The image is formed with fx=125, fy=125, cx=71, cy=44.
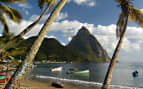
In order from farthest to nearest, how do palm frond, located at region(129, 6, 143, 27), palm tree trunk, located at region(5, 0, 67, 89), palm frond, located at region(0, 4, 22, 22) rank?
palm frond, located at region(0, 4, 22, 22)
palm frond, located at region(129, 6, 143, 27)
palm tree trunk, located at region(5, 0, 67, 89)

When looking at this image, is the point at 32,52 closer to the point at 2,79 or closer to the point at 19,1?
the point at 19,1

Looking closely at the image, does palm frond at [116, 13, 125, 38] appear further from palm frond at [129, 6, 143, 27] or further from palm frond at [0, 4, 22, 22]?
palm frond at [0, 4, 22, 22]

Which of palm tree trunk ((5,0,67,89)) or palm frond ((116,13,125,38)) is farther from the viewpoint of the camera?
palm frond ((116,13,125,38))

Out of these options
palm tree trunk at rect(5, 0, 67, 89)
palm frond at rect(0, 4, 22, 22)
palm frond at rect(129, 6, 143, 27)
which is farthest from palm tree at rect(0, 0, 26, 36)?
palm frond at rect(129, 6, 143, 27)

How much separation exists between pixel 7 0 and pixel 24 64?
500cm

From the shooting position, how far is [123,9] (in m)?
5.52

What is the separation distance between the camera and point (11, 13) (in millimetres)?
7645

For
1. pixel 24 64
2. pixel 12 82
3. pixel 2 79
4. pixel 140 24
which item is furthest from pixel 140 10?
pixel 2 79

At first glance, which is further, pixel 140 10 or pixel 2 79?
pixel 2 79

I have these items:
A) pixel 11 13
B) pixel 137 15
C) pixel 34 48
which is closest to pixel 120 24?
pixel 137 15

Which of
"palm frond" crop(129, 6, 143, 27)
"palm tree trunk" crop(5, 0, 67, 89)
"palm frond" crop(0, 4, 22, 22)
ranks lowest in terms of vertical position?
"palm tree trunk" crop(5, 0, 67, 89)

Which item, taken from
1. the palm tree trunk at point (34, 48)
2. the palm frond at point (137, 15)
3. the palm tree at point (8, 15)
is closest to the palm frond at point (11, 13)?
the palm tree at point (8, 15)

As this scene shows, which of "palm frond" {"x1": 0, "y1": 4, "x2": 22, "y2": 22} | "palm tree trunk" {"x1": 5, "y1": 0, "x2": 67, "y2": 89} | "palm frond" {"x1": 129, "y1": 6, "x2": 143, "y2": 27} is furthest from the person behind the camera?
"palm frond" {"x1": 0, "y1": 4, "x2": 22, "y2": 22}

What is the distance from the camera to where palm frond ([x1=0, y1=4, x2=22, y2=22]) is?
7.34 metres
